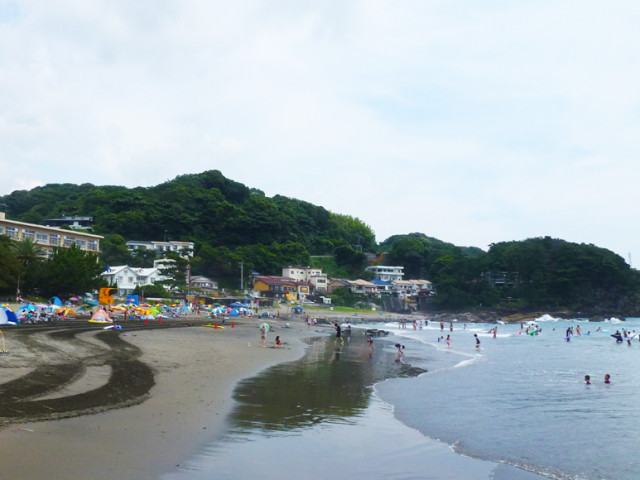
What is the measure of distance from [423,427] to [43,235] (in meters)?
67.2

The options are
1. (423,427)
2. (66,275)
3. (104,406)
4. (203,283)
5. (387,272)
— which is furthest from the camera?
(387,272)

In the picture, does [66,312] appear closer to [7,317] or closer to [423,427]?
[7,317]

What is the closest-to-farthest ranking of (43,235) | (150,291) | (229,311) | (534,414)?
(534,414) < (229,311) < (43,235) < (150,291)

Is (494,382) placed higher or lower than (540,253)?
lower

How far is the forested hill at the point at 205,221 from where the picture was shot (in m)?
96.1

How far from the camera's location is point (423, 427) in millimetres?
12977

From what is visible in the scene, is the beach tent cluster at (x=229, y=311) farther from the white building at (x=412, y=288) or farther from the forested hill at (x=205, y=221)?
the white building at (x=412, y=288)

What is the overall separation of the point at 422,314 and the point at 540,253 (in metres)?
31.0

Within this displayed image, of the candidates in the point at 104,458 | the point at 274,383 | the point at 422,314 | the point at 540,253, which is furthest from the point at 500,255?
the point at 104,458

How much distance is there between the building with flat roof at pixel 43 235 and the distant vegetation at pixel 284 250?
58.5 feet

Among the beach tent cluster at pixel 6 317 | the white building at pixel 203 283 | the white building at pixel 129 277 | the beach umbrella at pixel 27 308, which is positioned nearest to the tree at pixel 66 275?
the beach umbrella at pixel 27 308

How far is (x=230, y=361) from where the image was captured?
73.6 feet

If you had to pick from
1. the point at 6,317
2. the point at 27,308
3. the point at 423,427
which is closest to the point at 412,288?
the point at 27,308

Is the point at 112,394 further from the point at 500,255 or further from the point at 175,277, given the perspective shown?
the point at 500,255
